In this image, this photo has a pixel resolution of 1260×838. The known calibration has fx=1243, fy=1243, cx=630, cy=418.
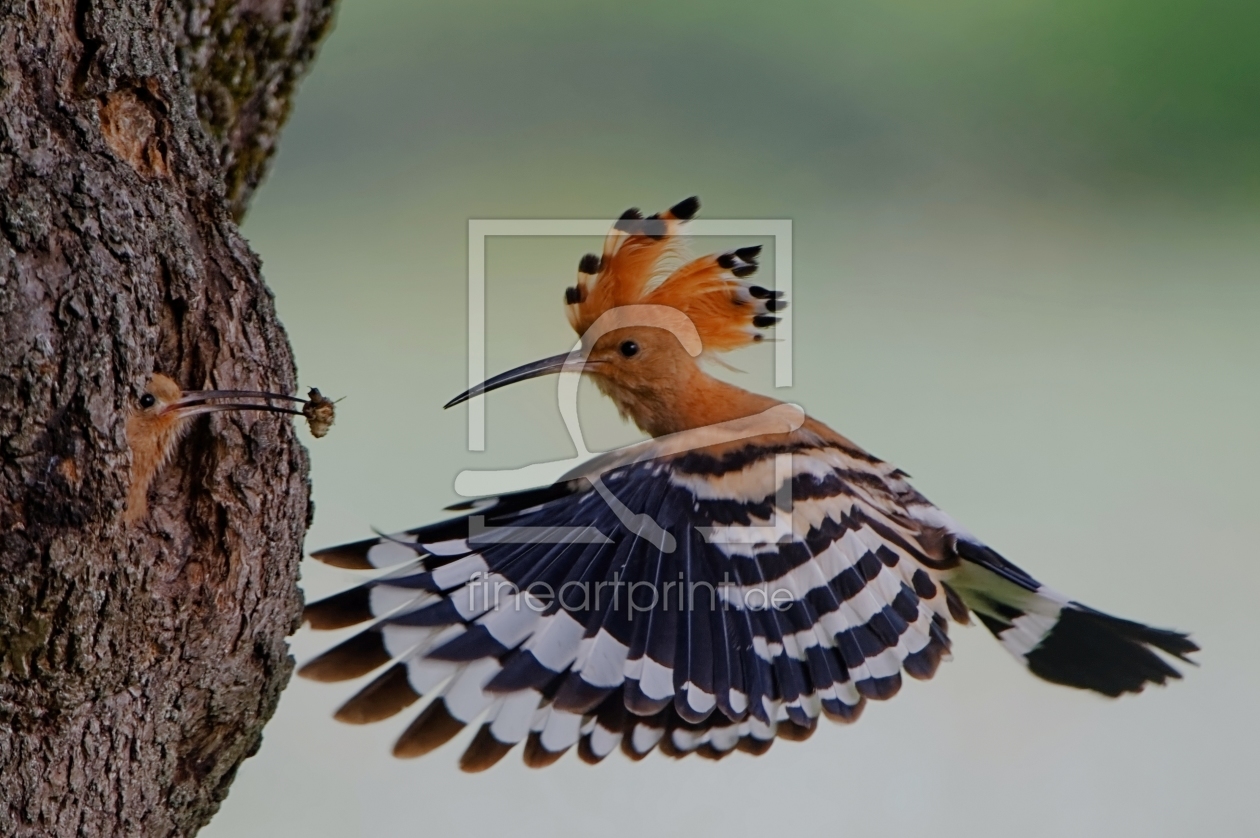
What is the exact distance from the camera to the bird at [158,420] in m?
1.03

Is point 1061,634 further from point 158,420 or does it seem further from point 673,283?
point 158,420

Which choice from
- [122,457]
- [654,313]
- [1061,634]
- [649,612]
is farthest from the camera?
[654,313]

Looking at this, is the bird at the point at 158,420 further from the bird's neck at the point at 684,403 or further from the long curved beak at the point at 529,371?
the bird's neck at the point at 684,403

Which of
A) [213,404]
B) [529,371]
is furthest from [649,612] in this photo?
[213,404]

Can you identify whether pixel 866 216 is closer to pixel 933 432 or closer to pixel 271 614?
pixel 933 432

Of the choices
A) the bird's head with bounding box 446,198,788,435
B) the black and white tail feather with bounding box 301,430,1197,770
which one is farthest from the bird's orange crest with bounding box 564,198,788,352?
the black and white tail feather with bounding box 301,430,1197,770

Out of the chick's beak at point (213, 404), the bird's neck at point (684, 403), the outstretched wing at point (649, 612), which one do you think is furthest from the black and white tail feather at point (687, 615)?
the chick's beak at point (213, 404)

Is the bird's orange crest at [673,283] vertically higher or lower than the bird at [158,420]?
higher

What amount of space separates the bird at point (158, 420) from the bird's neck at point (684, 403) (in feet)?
2.89

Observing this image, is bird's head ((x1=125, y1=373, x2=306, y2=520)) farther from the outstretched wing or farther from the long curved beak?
the long curved beak

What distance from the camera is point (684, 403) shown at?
192cm

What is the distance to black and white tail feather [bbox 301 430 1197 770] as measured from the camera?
144 cm

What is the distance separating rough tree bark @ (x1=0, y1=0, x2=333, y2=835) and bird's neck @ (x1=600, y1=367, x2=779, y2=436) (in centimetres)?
82

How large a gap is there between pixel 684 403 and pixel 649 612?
49 centimetres
